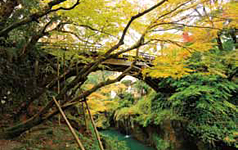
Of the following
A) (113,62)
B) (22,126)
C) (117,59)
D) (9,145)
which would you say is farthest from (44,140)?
(117,59)

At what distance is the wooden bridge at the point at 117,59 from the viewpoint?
3.44 metres

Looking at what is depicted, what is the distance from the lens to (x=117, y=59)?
7176 mm

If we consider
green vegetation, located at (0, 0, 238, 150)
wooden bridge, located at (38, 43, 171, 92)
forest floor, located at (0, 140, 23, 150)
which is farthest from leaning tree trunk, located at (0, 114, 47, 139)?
wooden bridge, located at (38, 43, 171, 92)

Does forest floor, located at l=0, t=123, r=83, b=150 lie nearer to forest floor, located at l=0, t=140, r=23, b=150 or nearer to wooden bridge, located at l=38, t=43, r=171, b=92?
forest floor, located at l=0, t=140, r=23, b=150

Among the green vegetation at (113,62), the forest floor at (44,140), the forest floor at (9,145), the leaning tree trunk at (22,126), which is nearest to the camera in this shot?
the green vegetation at (113,62)

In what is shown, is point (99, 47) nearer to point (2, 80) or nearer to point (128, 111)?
point (2, 80)

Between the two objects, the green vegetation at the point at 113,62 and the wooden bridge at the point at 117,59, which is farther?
the wooden bridge at the point at 117,59

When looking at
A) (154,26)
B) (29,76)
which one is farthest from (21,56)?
(154,26)

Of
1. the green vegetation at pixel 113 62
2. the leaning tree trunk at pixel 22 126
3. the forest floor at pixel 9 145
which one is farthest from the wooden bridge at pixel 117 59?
the forest floor at pixel 9 145

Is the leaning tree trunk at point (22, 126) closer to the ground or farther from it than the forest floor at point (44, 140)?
farther from it

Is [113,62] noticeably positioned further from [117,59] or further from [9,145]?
[9,145]

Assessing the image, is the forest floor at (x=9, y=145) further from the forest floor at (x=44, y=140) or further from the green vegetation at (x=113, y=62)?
the green vegetation at (x=113, y=62)

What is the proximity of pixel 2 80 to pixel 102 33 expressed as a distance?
3009 millimetres

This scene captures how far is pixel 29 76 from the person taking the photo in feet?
15.3
